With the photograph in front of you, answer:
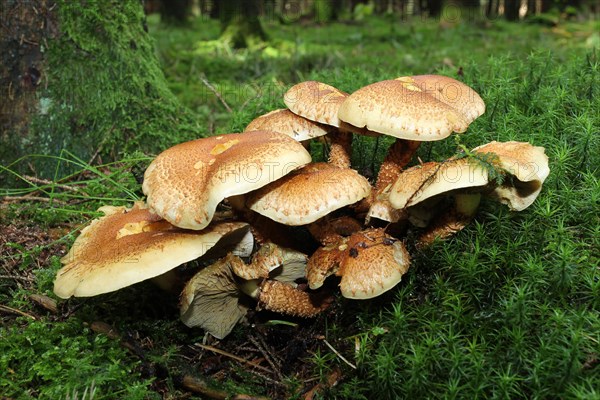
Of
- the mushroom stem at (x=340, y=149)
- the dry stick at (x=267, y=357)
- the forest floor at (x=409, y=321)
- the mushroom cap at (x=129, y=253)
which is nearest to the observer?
the forest floor at (x=409, y=321)

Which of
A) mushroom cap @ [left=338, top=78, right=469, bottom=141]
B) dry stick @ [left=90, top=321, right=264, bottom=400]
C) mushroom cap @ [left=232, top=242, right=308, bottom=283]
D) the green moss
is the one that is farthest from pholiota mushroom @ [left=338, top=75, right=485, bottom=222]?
the green moss

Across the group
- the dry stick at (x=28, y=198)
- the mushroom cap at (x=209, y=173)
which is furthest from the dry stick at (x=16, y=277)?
the mushroom cap at (x=209, y=173)

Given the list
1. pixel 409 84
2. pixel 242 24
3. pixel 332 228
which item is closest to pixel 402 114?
pixel 409 84

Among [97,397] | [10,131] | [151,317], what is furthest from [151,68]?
[97,397]

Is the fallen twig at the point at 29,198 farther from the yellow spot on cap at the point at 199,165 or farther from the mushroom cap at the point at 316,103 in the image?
the mushroom cap at the point at 316,103

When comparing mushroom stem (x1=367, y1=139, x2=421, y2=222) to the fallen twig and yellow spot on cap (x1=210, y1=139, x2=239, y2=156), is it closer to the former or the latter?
yellow spot on cap (x1=210, y1=139, x2=239, y2=156)
